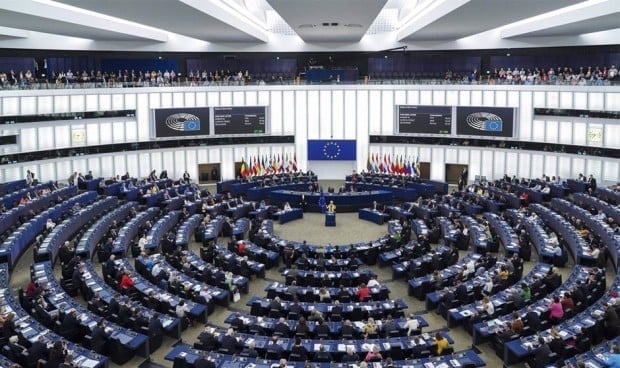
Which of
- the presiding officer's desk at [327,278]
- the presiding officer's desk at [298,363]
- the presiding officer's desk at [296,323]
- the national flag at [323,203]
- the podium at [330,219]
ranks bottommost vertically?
the presiding officer's desk at [298,363]

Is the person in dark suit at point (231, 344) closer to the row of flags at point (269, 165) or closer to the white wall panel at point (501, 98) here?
the row of flags at point (269, 165)

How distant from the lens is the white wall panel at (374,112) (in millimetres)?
43625

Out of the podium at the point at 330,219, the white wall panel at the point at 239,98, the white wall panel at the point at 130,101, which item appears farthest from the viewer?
the white wall panel at the point at 239,98

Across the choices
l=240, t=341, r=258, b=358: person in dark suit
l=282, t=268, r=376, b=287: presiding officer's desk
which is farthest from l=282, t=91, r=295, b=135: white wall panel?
l=240, t=341, r=258, b=358: person in dark suit

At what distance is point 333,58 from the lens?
152 ft

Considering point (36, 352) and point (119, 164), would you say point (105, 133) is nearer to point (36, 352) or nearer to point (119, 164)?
point (119, 164)

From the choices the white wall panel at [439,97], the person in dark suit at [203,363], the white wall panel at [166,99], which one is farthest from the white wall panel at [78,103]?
the person in dark suit at [203,363]

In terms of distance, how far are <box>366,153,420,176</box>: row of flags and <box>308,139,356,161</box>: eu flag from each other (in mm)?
1643

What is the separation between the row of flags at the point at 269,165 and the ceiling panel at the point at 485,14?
1328 cm

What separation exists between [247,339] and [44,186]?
22013mm

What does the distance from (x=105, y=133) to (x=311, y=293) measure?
26466 mm

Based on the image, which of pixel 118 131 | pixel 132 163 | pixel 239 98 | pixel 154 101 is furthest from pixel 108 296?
pixel 239 98

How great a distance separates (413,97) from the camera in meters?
42.8

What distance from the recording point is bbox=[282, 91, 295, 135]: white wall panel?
44.1 meters
